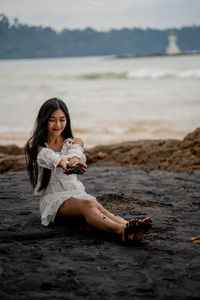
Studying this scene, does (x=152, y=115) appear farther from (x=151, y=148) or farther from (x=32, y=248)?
(x=32, y=248)

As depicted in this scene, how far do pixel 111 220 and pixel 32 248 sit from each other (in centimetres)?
58

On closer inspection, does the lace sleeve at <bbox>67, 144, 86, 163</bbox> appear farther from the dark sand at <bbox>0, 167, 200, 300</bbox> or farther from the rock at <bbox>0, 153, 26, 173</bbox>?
the rock at <bbox>0, 153, 26, 173</bbox>

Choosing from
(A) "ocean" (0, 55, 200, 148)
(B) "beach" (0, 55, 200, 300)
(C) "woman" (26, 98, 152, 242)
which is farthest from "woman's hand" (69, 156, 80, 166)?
(A) "ocean" (0, 55, 200, 148)

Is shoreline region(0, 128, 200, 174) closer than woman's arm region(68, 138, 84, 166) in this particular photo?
No

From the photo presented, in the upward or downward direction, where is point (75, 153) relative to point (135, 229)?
upward

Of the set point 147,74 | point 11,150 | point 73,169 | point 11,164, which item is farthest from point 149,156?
point 147,74

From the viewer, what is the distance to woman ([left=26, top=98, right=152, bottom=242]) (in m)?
2.66

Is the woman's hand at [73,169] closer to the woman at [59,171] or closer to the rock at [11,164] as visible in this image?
the woman at [59,171]

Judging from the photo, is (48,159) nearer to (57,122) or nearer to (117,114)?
(57,122)

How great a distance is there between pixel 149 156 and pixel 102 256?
4.03 metres

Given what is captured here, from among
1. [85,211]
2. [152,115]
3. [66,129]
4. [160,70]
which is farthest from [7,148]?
[160,70]

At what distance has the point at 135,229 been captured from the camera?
7.97 feet

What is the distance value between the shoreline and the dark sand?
1952mm

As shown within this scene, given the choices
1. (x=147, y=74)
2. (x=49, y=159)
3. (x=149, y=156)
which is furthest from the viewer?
(x=147, y=74)
